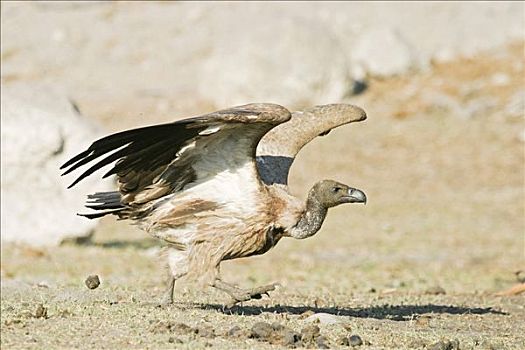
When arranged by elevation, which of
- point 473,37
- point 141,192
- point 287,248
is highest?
point 473,37

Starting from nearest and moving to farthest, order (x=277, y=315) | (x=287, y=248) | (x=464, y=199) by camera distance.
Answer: (x=277, y=315), (x=287, y=248), (x=464, y=199)

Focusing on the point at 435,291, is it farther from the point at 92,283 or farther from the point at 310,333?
the point at 310,333

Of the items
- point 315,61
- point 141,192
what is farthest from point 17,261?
point 315,61

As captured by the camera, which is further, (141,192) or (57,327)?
(141,192)

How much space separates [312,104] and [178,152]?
19.0m

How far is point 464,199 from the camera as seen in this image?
21562 millimetres

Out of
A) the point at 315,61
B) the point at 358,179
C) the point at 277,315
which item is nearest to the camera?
the point at 277,315

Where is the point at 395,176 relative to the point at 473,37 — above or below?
below

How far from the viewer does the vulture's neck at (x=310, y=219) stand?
380 inches

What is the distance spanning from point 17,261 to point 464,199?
9.21 m

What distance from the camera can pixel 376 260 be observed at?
656 inches

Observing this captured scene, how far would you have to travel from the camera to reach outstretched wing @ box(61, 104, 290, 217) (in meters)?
8.77

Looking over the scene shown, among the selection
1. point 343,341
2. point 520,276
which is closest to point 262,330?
point 343,341

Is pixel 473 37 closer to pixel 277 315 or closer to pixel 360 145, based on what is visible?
pixel 360 145
